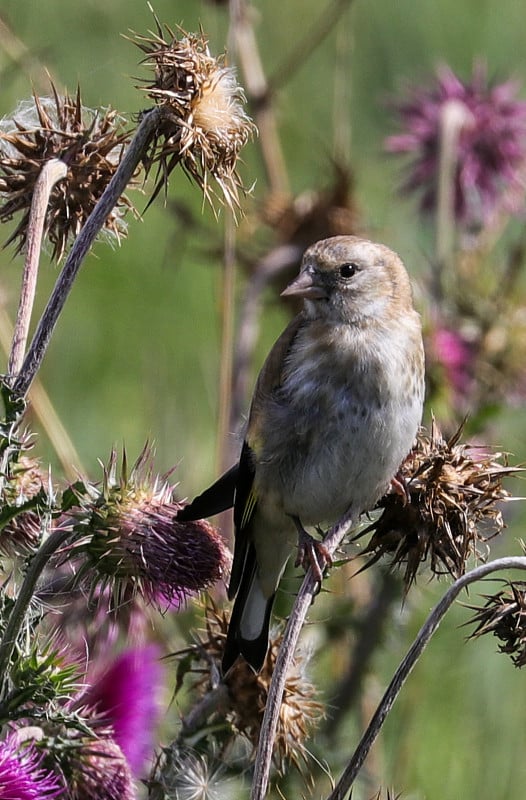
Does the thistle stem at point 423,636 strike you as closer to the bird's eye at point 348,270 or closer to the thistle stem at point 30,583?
the thistle stem at point 30,583

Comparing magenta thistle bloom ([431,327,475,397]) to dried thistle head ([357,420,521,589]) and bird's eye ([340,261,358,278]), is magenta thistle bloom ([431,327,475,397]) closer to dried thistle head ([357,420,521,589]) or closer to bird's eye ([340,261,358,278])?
bird's eye ([340,261,358,278])

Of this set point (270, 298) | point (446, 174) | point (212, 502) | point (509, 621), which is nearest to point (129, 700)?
A: point (212, 502)

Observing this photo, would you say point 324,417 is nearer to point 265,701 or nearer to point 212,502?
point 212,502

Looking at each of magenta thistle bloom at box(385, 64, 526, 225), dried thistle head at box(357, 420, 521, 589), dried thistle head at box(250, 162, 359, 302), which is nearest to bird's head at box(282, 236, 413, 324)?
dried thistle head at box(357, 420, 521, 589)

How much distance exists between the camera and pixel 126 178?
212 cm

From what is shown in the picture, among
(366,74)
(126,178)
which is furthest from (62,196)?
(366,74)

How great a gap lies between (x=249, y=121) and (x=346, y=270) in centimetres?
75

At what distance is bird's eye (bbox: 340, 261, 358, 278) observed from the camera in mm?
2957

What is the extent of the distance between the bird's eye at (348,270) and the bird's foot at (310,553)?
542 mm

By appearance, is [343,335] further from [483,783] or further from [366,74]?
[366,74]

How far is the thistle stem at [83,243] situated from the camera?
2.13 m

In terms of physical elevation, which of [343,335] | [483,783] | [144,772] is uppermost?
[343,335]

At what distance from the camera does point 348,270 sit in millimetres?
2963

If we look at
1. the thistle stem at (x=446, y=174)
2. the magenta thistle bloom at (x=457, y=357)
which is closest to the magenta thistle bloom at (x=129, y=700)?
the magenta thistle bloom at (x=457, y=357)
